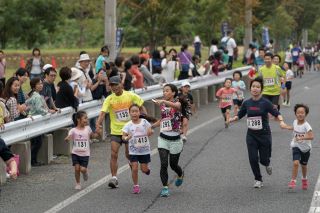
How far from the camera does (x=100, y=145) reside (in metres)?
16.8

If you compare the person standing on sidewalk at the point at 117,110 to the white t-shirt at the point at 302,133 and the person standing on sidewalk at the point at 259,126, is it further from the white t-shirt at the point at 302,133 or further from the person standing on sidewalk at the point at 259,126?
the white t-shirt at the point at 302,133

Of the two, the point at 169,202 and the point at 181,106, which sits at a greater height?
the point at 181,106

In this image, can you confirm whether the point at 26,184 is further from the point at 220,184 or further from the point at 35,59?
the point at 35,59

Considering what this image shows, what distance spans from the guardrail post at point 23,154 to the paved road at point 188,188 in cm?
15

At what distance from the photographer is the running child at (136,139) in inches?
458

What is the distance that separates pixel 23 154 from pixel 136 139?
2.38 m

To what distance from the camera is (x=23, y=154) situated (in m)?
13.3

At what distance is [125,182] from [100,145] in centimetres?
437

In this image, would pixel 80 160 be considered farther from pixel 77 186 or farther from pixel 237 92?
pixel 237 92

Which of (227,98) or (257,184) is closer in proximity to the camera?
(257,184)

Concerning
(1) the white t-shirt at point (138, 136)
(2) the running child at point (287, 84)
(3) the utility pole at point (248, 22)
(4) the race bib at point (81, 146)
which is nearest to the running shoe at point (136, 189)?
(1) the white t-shirt at point (138, 136)

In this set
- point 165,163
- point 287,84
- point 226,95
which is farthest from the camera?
point 287,84

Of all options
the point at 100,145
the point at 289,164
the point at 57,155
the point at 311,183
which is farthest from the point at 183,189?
the point at 100,145

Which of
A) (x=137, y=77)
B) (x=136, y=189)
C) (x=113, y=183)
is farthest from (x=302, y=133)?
(x=137, y=77)
